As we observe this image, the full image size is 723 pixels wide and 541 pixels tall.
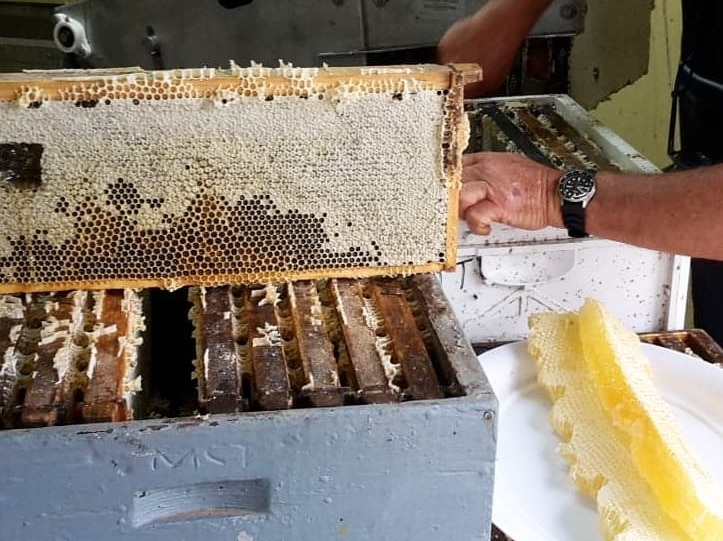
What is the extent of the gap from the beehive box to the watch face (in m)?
0.06

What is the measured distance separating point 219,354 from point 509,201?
0.46 meters

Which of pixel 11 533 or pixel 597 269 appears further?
pixel 597 269

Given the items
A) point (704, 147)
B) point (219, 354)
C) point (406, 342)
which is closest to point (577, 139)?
point (704, 147)

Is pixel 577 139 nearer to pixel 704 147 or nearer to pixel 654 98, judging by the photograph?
pixel 704 147

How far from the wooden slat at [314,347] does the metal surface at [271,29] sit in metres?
1.19

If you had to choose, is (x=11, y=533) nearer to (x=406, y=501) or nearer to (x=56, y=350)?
(x=56, y=350)

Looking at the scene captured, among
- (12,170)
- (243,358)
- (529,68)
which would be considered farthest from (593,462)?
(529,68)

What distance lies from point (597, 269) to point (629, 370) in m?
0.19

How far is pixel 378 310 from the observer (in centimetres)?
87

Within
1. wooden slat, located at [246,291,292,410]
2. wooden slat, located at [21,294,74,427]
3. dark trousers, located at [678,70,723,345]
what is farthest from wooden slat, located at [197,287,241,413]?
dark trousers, located at [678,70,723,345]

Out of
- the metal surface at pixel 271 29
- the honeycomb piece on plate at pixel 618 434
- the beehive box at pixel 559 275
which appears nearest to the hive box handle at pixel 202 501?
the honeycomb piece on plate at pixel 618 434

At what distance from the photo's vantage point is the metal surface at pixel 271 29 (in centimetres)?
193

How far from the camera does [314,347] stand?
0.80 metres

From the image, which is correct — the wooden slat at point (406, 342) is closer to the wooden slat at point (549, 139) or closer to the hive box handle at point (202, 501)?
the hive box handle at point (202, 501)
